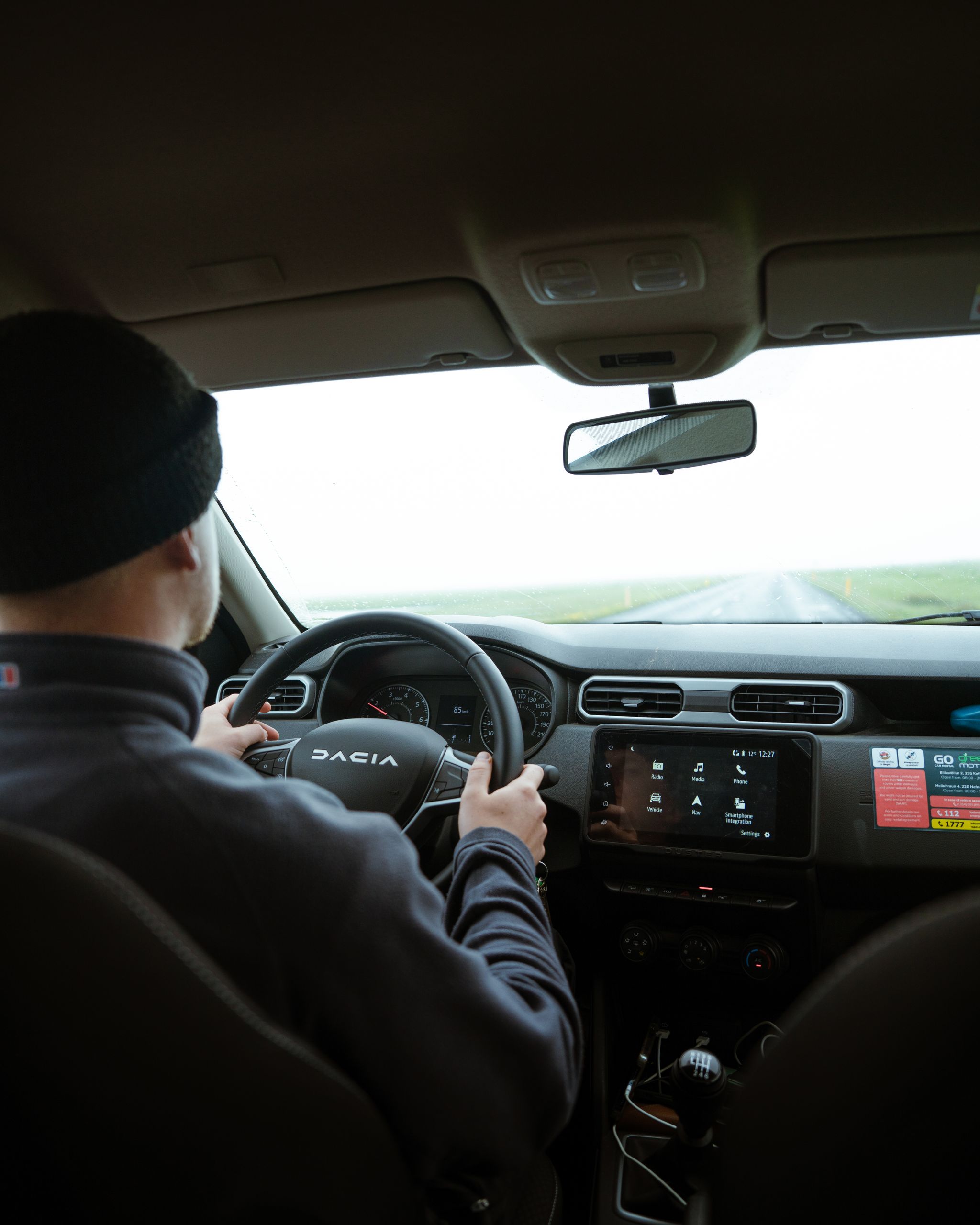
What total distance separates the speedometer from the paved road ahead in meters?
0.45

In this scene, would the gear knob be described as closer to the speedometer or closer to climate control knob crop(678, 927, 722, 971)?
climate control knob crop(678, 927, 722, 971)

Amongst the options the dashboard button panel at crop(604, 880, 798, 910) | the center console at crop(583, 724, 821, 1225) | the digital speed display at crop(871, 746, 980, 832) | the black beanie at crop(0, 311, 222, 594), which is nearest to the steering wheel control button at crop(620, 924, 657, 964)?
the center console at crop(583, 724, 821, 1225)

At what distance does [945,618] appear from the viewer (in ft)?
8.78

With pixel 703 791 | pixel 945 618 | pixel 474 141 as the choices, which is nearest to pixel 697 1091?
pixel 703 791

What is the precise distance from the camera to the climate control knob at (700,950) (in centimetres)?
247

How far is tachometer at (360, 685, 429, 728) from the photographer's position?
2982 millimetres

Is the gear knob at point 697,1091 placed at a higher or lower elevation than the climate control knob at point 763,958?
lower

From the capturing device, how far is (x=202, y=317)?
229cm

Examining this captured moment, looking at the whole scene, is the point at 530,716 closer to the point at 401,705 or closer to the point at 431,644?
the point at 401,705

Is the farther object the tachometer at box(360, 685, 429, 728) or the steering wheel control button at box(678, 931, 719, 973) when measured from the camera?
the tachometer at box(360, 685, 429, 728)

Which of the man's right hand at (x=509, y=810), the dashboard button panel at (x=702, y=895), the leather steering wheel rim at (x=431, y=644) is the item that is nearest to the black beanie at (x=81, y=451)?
the man's right hand at (x=509, y=810)

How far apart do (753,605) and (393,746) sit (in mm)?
1518

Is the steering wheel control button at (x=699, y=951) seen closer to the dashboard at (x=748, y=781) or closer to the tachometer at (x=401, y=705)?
the dashboard at (x=748, y=781)

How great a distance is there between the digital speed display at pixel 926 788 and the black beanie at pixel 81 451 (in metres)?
2.05
